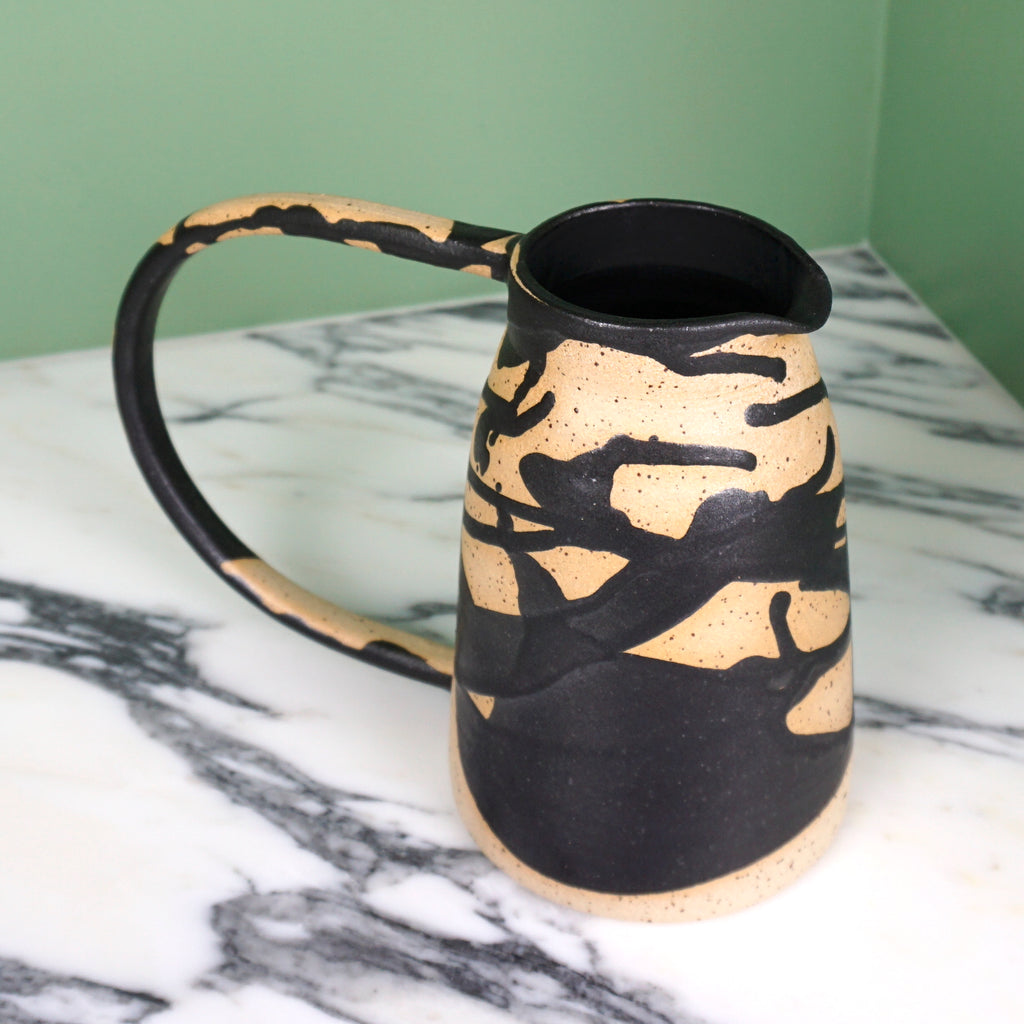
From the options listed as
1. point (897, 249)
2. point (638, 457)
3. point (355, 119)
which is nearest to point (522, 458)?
point (638, 457)

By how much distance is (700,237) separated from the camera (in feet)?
1.35

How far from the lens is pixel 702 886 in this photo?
1.37 ft

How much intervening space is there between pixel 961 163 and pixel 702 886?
474 millimetres

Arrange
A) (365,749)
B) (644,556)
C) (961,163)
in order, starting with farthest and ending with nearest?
(961,163), (365,749), (644,556)

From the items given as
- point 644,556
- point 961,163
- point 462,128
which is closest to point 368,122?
point 462,128

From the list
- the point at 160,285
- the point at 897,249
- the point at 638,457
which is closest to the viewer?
the point at 638,457

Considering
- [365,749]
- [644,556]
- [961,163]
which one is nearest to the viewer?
[644,556]

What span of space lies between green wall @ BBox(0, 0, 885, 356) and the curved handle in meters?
0.29

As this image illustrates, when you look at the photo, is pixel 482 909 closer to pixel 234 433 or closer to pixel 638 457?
pixel 638 457

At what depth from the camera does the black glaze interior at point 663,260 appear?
395 mm

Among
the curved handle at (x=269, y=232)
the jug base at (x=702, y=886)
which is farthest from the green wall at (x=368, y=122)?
the jug base at (x=702, y=886)

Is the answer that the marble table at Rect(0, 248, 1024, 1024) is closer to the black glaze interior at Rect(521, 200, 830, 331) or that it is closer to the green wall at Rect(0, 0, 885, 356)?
the green wall at Rect(0, 0, 885, 356)

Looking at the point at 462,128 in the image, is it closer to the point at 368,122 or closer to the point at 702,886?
the point at 368,122

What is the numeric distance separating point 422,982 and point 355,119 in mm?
495
